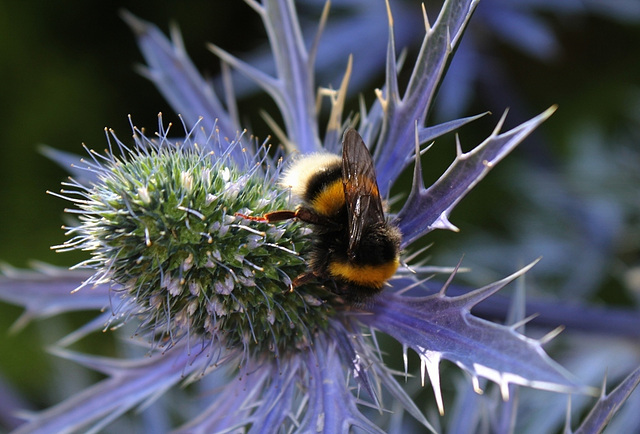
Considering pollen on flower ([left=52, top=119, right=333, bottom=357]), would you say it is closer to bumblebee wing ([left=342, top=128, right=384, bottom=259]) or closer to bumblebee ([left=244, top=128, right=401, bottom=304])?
bumblebee ([left=244, top=128, right=401, bottom=304])

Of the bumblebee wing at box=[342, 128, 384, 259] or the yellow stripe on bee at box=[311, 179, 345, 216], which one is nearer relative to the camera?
the bumblebee wing at box=[342, 128, 384, 259]

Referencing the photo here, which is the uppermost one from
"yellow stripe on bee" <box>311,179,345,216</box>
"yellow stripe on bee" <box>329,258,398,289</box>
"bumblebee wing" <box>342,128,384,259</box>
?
"bumblebee wing" <box>342,128,384,259</box>

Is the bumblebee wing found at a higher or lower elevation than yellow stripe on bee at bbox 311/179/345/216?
higher

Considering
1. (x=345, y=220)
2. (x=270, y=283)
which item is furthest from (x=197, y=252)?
(x=345, y=220)

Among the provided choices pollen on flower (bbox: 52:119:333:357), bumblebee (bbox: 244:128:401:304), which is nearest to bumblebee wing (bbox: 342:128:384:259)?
bumblebee (bbox: 244:128:401:304)

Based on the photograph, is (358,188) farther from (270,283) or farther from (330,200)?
(270,283)

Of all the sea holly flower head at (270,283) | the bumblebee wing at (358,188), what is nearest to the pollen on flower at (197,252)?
the sea holly flower head at (270,283)

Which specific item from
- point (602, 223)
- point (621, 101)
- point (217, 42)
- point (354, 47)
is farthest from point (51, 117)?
point (621, 101)

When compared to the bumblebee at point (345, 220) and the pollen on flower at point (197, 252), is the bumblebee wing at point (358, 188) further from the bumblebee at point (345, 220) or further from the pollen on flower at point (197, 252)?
the pollen on flower at point (197, 252)
